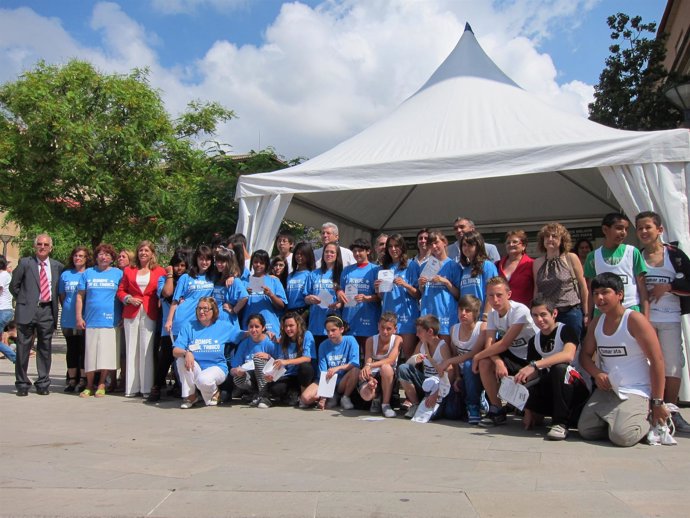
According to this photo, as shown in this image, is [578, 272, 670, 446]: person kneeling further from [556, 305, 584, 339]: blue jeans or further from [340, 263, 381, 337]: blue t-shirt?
[340, 263, 381, 337]: blue t-shirt

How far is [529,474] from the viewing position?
3824mm

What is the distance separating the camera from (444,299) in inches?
245

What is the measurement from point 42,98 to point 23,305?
6.85 meters

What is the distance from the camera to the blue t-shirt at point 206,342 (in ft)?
21.6

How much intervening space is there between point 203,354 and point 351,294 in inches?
63.3

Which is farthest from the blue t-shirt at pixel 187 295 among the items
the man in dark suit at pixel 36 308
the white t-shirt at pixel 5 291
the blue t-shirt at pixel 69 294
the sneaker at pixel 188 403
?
the white t-shirt at pixel 5 291

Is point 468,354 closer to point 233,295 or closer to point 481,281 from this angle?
point 481,281

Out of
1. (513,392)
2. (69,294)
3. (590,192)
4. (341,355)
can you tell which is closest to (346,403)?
(341,355)

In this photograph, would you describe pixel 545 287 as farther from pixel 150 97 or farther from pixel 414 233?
pixel 150 97

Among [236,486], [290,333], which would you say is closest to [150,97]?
[290,333]

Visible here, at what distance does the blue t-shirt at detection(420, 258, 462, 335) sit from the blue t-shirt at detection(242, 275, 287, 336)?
1.53 m

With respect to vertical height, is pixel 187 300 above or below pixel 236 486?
above

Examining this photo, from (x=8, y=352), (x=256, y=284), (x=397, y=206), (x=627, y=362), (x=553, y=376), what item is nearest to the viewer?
(x=627, y=362)

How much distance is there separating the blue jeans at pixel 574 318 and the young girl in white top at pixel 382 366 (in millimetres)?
1504
